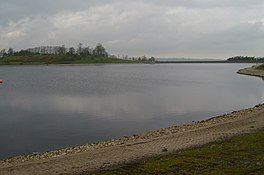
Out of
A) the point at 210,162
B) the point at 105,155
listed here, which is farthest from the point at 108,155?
the point at 210,162

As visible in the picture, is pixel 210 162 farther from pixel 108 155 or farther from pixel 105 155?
pixel 105 155

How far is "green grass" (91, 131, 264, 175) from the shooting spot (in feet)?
43.9

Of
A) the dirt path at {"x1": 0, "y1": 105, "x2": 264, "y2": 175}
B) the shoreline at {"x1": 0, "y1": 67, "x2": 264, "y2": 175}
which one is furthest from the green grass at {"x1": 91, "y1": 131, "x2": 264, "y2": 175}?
the dirt path at {"x1": 0, "y1": 105, "x2": 264, "y2": 175}

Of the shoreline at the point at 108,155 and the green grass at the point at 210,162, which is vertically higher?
the green grass at the point at 210,162

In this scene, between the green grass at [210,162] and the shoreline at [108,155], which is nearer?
the green grass at [210,162]

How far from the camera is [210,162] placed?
14648mm

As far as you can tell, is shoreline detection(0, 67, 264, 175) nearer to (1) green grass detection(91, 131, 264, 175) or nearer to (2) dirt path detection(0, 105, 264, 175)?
(2) dirt path detection(0, 105, 264, 175)

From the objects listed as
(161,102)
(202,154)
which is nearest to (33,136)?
(202,154)

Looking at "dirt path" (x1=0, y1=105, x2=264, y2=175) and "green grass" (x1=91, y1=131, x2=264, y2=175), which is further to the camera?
"dirt path" (x1=0, y1=105, x2=264, y2=175)

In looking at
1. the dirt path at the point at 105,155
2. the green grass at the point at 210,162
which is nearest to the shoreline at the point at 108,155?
the dirt path at the point at 105,155

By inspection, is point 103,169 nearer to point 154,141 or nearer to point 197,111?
point 154,141

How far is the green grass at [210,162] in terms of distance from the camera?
13391 mm

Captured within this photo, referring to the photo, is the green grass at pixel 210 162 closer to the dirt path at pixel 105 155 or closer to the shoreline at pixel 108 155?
the shoreline at pixel 108 155

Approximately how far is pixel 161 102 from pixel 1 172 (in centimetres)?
3509
